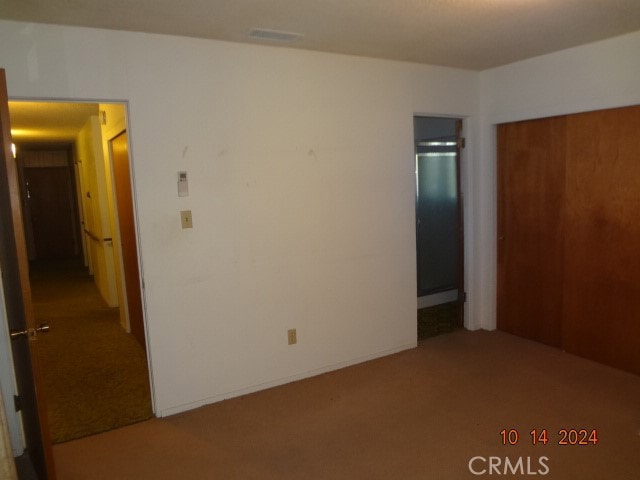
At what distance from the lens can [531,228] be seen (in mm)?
4035

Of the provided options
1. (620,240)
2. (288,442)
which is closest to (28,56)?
(288,442)

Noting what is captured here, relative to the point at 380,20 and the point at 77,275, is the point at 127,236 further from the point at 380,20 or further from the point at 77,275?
the point at 77,275

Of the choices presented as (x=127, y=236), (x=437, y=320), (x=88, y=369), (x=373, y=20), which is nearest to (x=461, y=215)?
(x=437, y=320)

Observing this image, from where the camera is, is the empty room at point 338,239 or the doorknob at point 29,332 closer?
the doorknob at point 29,332

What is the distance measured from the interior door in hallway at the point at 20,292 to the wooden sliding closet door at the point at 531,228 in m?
3.69

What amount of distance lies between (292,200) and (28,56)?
175 cm

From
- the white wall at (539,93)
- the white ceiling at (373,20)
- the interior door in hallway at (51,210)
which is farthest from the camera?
the interior door in hallway at (51,210)

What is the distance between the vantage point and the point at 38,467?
2.31 m

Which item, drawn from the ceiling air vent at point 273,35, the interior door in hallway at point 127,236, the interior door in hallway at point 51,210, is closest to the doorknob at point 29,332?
the interior door in hallway at point 127,236

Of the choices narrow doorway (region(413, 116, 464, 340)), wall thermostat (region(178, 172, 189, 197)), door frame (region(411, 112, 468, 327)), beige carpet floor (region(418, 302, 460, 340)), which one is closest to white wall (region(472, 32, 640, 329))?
door frame (region(411, 112, 468, 327))

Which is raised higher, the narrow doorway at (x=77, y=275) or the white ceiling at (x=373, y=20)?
the white ceiling at (x=373, y=20)

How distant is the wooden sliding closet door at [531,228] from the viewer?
3828mm

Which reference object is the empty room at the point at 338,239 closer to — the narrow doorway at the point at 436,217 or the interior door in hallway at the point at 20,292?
the interior door in hallway at the point at 20,292

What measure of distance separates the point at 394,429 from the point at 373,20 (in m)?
2.40
